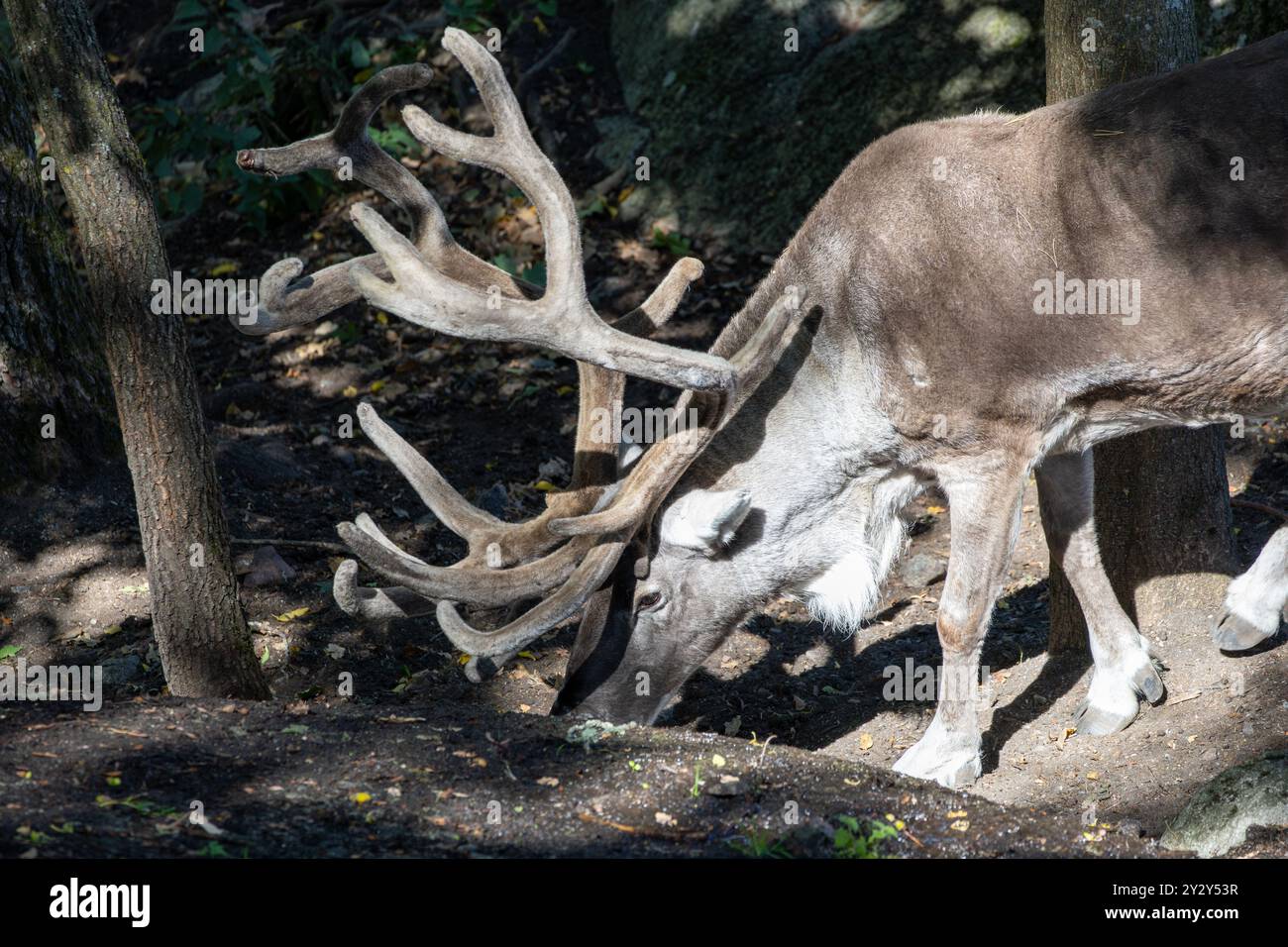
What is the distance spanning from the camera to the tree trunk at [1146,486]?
5488mm

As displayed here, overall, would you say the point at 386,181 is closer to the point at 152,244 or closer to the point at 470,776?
the point at 152,244

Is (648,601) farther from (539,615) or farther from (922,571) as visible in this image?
(922,571)

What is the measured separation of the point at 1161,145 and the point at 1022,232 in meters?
0.58

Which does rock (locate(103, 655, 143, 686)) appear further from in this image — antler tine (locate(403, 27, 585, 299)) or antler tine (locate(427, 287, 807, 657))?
antler tine (locate(403, 27, 585, 299))

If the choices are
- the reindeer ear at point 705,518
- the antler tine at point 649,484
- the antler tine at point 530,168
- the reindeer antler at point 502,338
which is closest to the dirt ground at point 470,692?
the antler tine at point 649,484

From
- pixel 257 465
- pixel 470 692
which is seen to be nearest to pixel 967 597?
pixel 470 692

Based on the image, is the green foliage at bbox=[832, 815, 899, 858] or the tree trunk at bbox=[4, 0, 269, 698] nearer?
the green foliage at bbox=[832, 815, 899, 858]

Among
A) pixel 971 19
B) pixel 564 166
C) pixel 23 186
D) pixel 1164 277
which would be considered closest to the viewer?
pixel 1164 277

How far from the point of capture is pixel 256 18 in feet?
37.7

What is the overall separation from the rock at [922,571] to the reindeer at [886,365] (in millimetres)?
1399

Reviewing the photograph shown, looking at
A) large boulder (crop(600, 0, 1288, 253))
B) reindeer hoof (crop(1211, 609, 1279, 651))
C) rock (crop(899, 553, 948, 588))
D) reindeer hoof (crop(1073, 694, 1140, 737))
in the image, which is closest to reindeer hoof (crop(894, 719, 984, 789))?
reindeer hoof (crop(1073, 694, 1140, 737))

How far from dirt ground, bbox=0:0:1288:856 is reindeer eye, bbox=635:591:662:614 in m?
0.55

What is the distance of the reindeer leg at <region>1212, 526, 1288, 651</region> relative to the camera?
5398 mm
